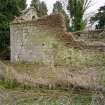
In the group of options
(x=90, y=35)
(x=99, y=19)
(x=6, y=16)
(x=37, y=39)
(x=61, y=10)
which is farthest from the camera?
(x=61, y=10)

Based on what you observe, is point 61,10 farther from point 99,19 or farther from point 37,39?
point 37,39

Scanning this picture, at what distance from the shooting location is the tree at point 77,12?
24111mm

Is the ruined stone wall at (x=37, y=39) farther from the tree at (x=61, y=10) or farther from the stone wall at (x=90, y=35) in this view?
the tree at (x=61, y=10)

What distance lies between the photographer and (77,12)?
2467cm

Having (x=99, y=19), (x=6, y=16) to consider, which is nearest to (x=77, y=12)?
(x=6, y=16)

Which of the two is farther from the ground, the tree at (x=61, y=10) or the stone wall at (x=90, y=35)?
the tree at (x=61, y=10)

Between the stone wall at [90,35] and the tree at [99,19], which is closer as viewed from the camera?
the stone wall at [90,35]

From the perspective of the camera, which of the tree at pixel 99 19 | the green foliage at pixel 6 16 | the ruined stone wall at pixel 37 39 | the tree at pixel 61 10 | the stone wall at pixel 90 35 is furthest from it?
the tree at pixel 99 19

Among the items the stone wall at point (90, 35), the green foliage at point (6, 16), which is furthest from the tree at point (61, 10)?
the stone wall at point (90, 35)

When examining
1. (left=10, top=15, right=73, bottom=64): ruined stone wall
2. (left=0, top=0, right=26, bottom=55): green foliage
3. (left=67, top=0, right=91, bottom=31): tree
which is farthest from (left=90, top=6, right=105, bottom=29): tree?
(left=10, top=15, right=73, bottom=64): ruined stone wall

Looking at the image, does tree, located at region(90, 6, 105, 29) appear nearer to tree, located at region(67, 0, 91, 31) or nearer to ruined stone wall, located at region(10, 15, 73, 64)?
tree, located at region(67, 0, 91, 31)

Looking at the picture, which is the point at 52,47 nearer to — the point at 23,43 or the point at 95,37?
the point at 23,43

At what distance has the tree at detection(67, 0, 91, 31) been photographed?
79.1 ft

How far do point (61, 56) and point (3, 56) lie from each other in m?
7.24
